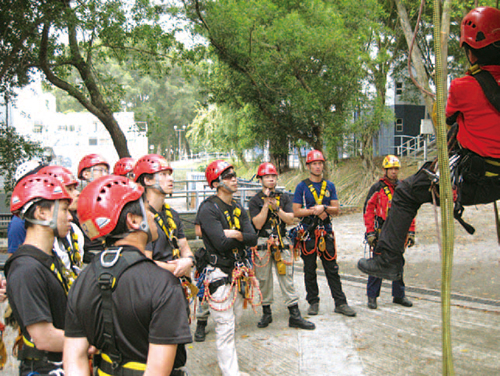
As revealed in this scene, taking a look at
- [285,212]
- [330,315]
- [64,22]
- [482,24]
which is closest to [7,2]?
[64,22]

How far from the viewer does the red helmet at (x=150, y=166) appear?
4.61 metres

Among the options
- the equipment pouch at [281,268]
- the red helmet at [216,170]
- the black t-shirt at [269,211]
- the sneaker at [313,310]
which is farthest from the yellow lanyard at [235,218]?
the sneaker at [313,310]

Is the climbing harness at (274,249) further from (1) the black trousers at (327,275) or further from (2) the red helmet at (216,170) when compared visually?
(2) the red helmet at (216,170)

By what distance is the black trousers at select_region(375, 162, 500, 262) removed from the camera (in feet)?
11.0

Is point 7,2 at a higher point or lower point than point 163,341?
higher

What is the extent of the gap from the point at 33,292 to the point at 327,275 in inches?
189

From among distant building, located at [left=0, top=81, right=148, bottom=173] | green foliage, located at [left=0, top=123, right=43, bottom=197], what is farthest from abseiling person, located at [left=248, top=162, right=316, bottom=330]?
distant building, located at [left=0, top=81, right=148, bottom=173]

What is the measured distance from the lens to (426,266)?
969 centimetres

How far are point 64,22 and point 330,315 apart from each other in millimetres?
9860

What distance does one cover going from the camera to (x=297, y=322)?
20.2 feet

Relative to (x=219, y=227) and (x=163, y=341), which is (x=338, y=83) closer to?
(x=219, y=227)

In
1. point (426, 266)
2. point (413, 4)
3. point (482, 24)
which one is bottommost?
point (426, 266)

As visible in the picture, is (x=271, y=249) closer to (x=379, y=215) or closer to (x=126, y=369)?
(x=379, y=215)

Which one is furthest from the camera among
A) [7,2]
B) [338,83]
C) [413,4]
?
[413,4]
